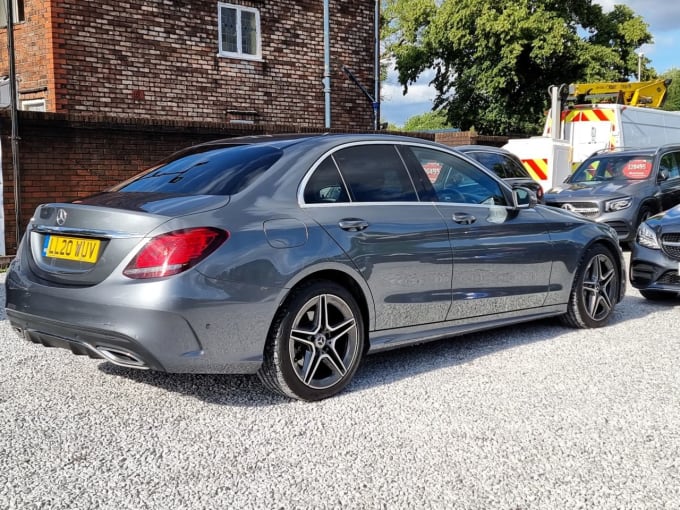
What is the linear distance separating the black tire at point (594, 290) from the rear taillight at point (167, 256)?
3.47 metres

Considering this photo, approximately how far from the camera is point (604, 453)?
3.42 meters

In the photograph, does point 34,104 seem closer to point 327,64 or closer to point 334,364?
point 327,64

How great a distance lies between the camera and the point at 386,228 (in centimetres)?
446

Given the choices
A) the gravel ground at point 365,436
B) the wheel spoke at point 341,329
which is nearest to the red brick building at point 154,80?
the gravel ground at point 365,436

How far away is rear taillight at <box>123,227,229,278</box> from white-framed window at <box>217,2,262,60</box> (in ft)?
42.8

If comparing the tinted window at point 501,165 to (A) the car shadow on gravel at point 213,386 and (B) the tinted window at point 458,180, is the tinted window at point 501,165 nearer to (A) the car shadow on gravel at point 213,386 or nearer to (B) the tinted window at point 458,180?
(B) the tinted window at point 458,180

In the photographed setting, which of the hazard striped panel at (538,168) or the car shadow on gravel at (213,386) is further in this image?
the hazard striped panel at (538,168)

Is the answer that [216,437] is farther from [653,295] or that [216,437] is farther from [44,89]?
[44,89]

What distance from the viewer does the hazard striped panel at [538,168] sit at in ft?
51.8

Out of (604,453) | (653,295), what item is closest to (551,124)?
(653,295)

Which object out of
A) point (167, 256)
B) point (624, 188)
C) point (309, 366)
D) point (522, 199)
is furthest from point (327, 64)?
point (167, 256)

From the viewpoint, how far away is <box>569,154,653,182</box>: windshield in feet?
41.2

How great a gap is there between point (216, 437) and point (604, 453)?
6.11ft

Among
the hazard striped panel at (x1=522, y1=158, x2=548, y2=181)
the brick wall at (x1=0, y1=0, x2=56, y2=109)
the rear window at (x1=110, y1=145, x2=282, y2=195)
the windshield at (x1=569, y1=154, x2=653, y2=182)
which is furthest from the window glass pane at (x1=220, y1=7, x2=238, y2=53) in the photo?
the rear window at (x1=110, y1=145, x2=282, y2=195)
